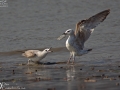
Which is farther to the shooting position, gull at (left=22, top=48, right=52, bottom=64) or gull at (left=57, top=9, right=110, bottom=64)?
gull at (left=57, top=9, right=110, bottom=64)

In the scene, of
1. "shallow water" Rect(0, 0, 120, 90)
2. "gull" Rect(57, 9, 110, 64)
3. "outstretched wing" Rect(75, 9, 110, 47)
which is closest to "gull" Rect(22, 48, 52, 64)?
"shallow water" Rect(0, 0, 120, 90)

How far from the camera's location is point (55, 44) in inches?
573

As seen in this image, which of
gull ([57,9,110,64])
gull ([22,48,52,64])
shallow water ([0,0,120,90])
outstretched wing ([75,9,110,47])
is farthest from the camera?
outstretched wing ([75,9,110,47])

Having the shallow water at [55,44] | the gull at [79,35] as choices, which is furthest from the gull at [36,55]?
the gull at [79,35]

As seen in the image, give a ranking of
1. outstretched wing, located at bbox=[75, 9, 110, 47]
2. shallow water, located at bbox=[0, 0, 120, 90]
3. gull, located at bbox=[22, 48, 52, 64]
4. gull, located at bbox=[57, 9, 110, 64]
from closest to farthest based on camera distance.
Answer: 1. shallow water, located at bbox=[0, 0, 120, 90]
2. gull, located at bbox=[22, 48, 52, 64]
3. gull, located at bbox=[57, 9, 110, 64]
4. outstretched wing, located at bbox=[75, 9, 110, 47]

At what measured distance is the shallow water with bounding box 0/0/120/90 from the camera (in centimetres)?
893

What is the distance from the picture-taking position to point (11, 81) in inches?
357

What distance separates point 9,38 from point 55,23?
94.5 inches

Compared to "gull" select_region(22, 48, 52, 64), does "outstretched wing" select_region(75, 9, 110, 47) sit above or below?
above

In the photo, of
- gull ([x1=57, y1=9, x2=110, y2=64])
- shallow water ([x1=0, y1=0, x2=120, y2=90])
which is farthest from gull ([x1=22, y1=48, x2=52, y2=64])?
gull ([x1=57, y1=9, x2=110, y2=64])

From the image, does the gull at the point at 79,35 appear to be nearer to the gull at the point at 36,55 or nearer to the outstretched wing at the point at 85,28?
the outstretched wing at the point at 85,28

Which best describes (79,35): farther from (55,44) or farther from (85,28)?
(55,44)

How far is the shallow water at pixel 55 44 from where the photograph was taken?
8930 millimetres

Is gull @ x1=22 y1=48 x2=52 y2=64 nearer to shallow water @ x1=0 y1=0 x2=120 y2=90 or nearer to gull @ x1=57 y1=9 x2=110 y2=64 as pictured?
shallow water @ x1=0 y1=0 x2=120 y2=90
